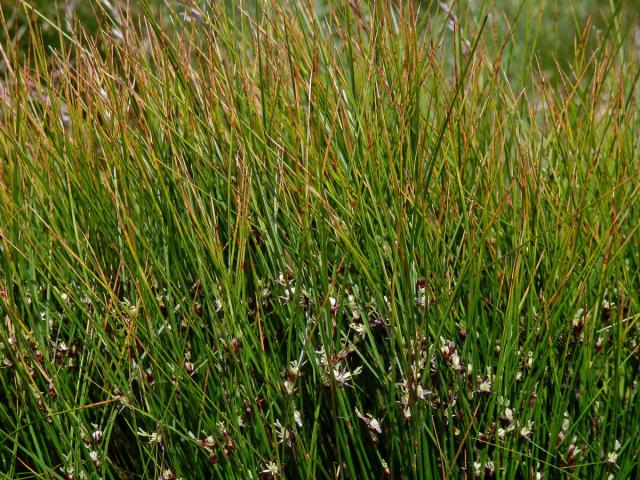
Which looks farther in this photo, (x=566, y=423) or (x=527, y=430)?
(x=566, y=423)

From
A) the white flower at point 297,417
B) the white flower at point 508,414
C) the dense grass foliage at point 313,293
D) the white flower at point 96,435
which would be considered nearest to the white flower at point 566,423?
the dense grass foliage at point 313,293

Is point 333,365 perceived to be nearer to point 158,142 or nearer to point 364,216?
point 364,216

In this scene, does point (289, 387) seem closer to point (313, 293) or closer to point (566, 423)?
point (313, 293)

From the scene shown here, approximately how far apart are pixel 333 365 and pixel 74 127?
2.78 feet

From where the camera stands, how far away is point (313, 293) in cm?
162

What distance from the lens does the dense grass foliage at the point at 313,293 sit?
159 cm

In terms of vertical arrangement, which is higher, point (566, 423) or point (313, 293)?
point (313, 293)

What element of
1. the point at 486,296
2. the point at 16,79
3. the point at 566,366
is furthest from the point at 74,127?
the point at 566,366

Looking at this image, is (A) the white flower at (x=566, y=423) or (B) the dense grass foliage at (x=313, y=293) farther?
(A) the white flower at (x=566, y=423)

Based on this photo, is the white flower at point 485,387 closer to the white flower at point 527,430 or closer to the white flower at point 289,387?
the white flower at point 527,430

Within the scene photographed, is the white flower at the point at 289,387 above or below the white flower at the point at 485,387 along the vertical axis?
below

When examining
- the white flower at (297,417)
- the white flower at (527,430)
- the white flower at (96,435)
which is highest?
the white flower at (527,430)

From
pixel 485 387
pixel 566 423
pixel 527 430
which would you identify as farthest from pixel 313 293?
pixel 566 423

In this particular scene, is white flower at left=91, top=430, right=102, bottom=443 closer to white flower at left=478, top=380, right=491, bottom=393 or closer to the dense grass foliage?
the dense grass foliage
